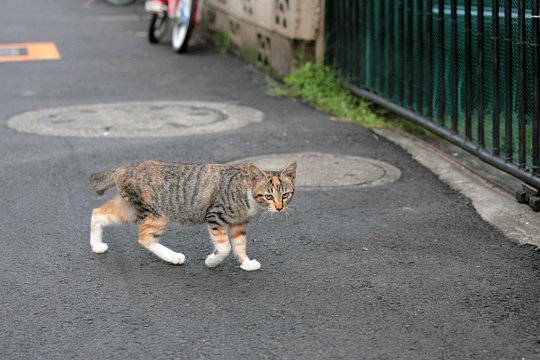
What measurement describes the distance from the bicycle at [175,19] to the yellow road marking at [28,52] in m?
1.61

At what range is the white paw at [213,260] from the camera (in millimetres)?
6070

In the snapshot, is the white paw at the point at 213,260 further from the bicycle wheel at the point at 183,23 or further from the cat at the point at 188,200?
the bicycle wheel at the point at 183,23

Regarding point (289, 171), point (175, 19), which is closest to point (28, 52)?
point (175, 19)

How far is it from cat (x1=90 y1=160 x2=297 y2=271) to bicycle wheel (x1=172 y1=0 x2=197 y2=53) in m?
8.42

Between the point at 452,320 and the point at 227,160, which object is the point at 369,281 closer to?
the point at 452,320

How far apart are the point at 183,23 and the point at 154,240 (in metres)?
9.16

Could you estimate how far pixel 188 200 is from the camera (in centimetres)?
616

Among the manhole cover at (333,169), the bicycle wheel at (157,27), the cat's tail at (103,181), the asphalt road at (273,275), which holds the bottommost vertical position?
the asphalt road at (273,275)

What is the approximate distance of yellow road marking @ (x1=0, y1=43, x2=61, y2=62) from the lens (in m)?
15.0

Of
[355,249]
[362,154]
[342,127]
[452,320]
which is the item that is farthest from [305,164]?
[452,320]

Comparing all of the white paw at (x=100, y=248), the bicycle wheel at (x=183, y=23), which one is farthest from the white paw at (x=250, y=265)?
the bicycle wheel at (x=183, y=23)

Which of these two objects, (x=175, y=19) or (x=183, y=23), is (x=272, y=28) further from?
(x=175, y=19)

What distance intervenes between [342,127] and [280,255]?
3.85 meters

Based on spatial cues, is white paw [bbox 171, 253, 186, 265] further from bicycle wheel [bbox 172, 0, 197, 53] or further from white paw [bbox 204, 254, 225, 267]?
bicycle wheel [bbox 172, 0, 197, 53]
